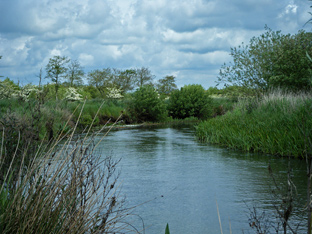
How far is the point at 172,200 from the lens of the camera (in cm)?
579

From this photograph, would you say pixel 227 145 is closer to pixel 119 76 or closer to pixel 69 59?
pixel 69 59

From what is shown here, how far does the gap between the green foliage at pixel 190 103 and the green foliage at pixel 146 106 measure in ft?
10.3

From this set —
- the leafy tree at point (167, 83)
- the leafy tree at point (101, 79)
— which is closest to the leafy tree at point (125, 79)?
the leafy tree at point (101, 79)

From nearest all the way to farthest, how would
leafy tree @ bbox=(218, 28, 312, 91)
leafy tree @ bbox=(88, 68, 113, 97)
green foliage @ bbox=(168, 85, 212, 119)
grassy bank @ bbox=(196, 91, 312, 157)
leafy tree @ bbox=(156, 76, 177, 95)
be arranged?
grassy bank @ bbox=(196, 91, 312, 157) < leafy tree @ bbox=(218, 28, 312, 91) < green foliage @ bbox=(168, 85, 212, 119) < leafy tree @ bbox=(88, 68, 113, 97) < leafy tree @ bbox=(156, 76, 177, 95)

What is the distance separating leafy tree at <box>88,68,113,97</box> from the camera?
45.8m

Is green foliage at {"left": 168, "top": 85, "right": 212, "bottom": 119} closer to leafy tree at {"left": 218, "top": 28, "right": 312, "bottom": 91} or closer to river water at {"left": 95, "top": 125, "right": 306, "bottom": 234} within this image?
leafy tree at {"left": 218, "top": 28, "right": 312, "bottom": 91}

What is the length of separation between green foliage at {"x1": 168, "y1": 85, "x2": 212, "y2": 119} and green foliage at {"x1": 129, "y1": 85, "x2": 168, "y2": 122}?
10.3 feet

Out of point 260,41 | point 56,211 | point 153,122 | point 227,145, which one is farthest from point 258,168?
point 153,122

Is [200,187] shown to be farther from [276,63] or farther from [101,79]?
[101,79]

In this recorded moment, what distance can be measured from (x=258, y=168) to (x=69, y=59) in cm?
3169

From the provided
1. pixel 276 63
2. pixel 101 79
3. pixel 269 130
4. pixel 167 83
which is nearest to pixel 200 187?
pixel 269 130

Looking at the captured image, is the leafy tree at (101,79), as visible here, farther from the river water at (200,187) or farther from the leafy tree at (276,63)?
the river water at (200,187)

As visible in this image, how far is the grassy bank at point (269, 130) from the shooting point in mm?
9945

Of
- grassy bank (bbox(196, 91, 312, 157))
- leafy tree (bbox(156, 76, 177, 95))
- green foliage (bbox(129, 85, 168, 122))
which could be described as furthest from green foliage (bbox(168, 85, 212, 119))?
leafy tree (bbox(156, 76, 177, 95))
